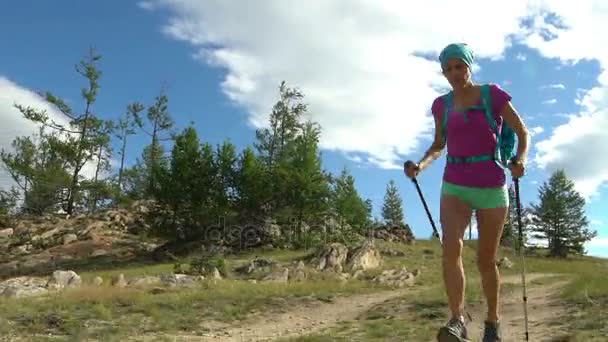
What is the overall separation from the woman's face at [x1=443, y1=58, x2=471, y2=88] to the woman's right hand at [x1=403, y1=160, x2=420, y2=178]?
72 cm

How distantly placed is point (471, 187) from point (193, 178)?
35878mm

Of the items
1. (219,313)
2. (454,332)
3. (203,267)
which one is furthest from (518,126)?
(203,267)

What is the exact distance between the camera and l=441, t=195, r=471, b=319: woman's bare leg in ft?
13.5

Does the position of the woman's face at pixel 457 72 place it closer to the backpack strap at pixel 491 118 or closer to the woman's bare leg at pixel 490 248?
the backpack strap at pixel 491 118

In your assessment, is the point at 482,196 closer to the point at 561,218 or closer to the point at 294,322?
the point at 294,322

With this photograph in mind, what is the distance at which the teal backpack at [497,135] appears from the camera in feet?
13.7

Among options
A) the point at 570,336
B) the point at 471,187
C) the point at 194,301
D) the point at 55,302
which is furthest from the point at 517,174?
the point at 55,302

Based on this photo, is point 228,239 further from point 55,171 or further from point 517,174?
point 517,174

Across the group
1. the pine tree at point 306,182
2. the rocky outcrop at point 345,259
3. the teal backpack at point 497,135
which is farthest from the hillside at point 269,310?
the pine tree at point 306,182

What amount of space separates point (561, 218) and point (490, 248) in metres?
58.0

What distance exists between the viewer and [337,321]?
10734 mm

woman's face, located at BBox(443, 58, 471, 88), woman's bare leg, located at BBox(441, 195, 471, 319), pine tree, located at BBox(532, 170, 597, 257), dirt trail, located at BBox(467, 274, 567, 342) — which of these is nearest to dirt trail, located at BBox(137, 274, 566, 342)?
dirt trail, located at BBox(467, 274, 567, 342)

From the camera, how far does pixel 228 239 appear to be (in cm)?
3894

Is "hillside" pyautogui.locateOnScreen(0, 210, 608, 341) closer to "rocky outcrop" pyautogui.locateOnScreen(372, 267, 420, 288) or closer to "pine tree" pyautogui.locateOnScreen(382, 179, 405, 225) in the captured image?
"rocky outcrop" pyautogui.locateOnScreen(372, 267, 420, 288)
